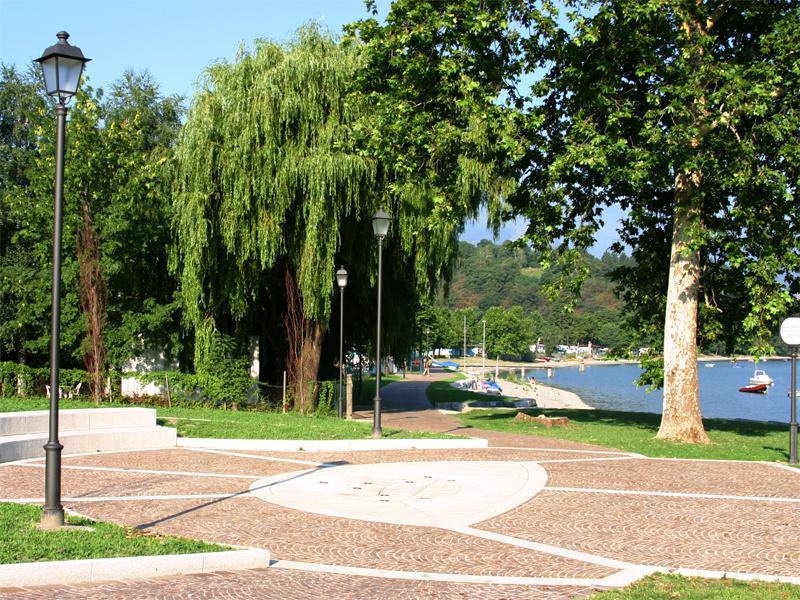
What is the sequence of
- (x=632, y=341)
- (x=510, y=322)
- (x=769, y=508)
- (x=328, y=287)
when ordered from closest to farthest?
1. (x=769, y=508)
2. (x=328, y=287)
3. (x=632, y=341)
4. (x=510, y=322)

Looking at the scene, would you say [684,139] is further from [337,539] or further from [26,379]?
[26,379]

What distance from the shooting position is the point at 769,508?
432 inches

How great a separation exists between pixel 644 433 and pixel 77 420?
47.2 feet

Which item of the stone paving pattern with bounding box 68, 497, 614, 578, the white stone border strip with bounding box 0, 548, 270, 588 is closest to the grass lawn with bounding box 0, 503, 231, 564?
the white stone border strip with bounding box 0, 548, 270, 588

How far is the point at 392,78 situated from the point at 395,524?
541 inches

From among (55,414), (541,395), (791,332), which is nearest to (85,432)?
(55,414)

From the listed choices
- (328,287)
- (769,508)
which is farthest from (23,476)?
(328,287)

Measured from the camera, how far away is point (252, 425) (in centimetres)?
1886

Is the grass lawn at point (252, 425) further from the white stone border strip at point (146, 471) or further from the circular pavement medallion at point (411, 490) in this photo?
the white stone border strip at point (146, 471)

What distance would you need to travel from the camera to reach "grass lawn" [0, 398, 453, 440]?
55.9 ft

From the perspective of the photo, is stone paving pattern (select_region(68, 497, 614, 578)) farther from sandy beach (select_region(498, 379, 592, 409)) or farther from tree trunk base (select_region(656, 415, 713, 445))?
sandy beach (select_region(498, 379, 592, 409))

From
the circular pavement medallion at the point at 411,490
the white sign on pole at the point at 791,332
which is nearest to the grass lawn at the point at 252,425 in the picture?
the circular pavement medallion at the point at 411,490

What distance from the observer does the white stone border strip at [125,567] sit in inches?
255

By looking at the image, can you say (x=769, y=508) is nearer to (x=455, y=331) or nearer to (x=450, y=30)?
(x=450, y=30)
